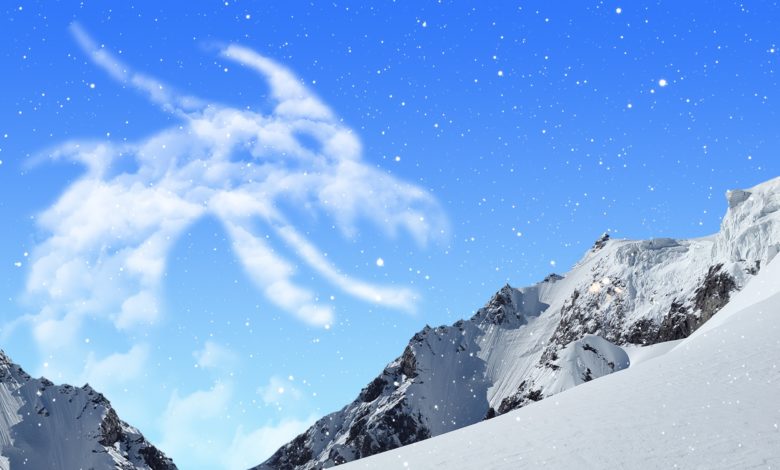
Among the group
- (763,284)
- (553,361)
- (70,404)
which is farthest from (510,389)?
(763,284)

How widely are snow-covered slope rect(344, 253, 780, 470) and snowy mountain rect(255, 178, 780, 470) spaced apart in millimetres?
68581

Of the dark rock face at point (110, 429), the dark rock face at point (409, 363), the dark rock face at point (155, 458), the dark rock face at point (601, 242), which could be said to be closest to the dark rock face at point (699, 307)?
the dark rock face at point (601, 242)

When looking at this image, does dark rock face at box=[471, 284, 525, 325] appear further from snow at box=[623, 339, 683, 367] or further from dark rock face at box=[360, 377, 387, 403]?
snow at box=[623, 339, 683, 367]

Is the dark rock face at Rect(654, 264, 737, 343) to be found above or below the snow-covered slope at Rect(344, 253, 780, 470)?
above

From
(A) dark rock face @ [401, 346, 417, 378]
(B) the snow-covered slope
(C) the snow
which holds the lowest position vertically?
(B) the snow-covered slope

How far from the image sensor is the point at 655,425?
9.88m

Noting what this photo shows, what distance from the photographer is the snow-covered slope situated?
8461 millimetres

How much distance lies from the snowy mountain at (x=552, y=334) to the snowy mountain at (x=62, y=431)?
39.9 metres

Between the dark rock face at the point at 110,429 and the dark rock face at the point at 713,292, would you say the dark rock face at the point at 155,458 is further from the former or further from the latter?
the dark rock face at the point at 713,292

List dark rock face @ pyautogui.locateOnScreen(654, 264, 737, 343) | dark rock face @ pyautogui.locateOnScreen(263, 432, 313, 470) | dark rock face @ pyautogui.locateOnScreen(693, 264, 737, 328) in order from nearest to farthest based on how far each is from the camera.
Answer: dark rock face @ pyautogui.locateOnScreen(693, 264, 737, 328), dark rock face @ pyautogui.locateOnScreen(654, 264, 737, 343), dark rock face @ pyautogui.locateOnScreen(263, 432, 313, 470)

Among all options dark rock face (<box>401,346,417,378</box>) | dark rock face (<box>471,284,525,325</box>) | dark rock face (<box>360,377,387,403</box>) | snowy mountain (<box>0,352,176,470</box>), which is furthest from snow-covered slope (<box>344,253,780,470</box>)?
dark rock face (<box>471,284,525,325</box>)

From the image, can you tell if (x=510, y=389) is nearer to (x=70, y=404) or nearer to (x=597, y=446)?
(x=70, y=404)

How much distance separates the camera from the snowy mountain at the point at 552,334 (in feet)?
290

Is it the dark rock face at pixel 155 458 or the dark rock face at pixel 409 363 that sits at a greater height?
the dark rock face at pixel 409 363
